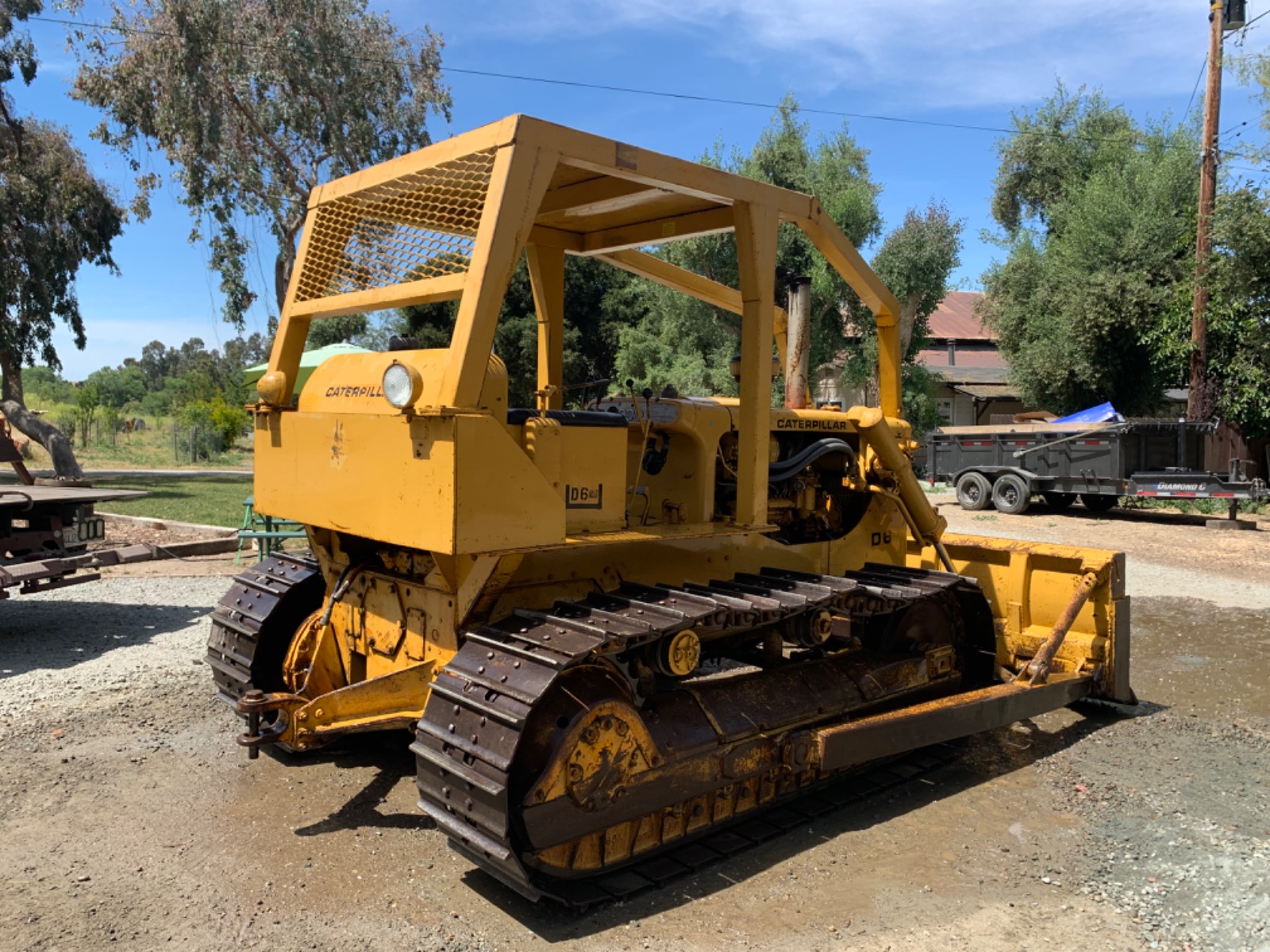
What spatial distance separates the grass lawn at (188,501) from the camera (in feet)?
51.1

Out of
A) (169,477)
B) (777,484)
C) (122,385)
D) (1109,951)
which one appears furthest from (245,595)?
(122,385)

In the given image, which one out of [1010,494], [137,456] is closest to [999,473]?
[1010,494]

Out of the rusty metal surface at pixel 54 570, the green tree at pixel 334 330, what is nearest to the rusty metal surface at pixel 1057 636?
the rusty metal surface at pixel 54 570

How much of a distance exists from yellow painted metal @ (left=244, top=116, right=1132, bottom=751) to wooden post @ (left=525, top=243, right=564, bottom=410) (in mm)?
16

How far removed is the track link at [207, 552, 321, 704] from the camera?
17.4 ft

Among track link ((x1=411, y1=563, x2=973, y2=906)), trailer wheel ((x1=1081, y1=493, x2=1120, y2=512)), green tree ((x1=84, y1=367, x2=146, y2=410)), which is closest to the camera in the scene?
track link ((x1=411, y1=563, x2=973, y2=906))

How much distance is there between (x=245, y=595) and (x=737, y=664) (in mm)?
3431

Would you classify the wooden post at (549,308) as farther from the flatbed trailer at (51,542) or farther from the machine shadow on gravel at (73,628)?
the flatbed trailer at (51,542)

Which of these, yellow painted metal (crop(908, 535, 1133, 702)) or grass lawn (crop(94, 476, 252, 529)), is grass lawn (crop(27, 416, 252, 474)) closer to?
grass lawn (crop(94, 476, 252, 529))

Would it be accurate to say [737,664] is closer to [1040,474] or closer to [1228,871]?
[1228,871]

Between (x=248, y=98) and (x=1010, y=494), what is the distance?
1844 centimetres

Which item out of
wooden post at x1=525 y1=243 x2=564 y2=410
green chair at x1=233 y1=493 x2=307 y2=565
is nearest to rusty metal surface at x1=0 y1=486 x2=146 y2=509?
green chair at x1=233 y1=493 x2=307 y2=565

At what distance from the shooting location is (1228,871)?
13.6ft

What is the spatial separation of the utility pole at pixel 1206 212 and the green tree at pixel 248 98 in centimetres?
1788
